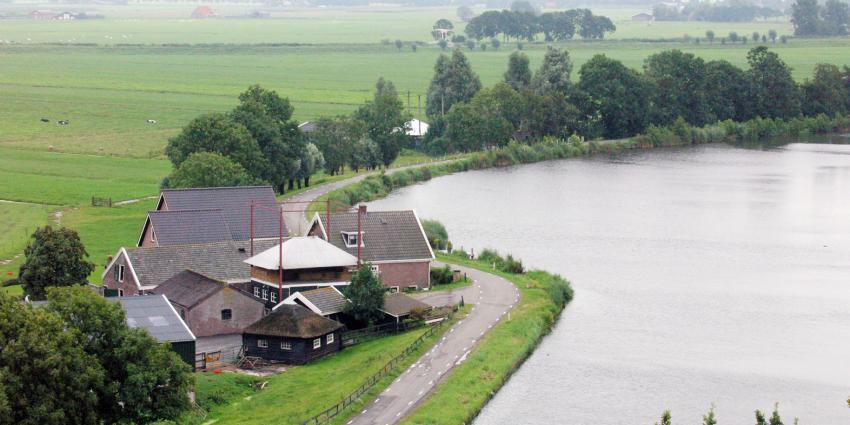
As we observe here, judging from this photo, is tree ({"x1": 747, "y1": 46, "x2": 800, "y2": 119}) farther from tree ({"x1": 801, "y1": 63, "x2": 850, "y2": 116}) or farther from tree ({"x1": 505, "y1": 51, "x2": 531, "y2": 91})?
tree ({"x1": 505, "y1": 51, "x2": 531, "y2": 91})

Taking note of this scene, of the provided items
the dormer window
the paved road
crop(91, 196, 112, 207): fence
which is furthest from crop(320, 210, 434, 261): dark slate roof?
crop(91, 196, 112, 207): fence

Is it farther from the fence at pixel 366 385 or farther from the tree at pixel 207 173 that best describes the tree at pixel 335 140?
the fence at pixel 366 385

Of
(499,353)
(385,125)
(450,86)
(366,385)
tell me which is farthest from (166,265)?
(450,86)

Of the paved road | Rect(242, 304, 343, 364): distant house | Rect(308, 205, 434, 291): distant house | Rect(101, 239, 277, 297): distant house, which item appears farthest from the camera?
Rect(308, 205, 434, 291): distant house

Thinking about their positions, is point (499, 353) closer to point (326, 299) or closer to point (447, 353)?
point (447, 353)

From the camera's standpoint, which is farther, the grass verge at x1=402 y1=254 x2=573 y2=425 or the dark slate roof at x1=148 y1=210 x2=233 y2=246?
the dark slate roof at x1=148 y1=210 x2=233 y2=246

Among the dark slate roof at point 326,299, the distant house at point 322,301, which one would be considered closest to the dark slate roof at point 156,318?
the distant house at point 322,301
